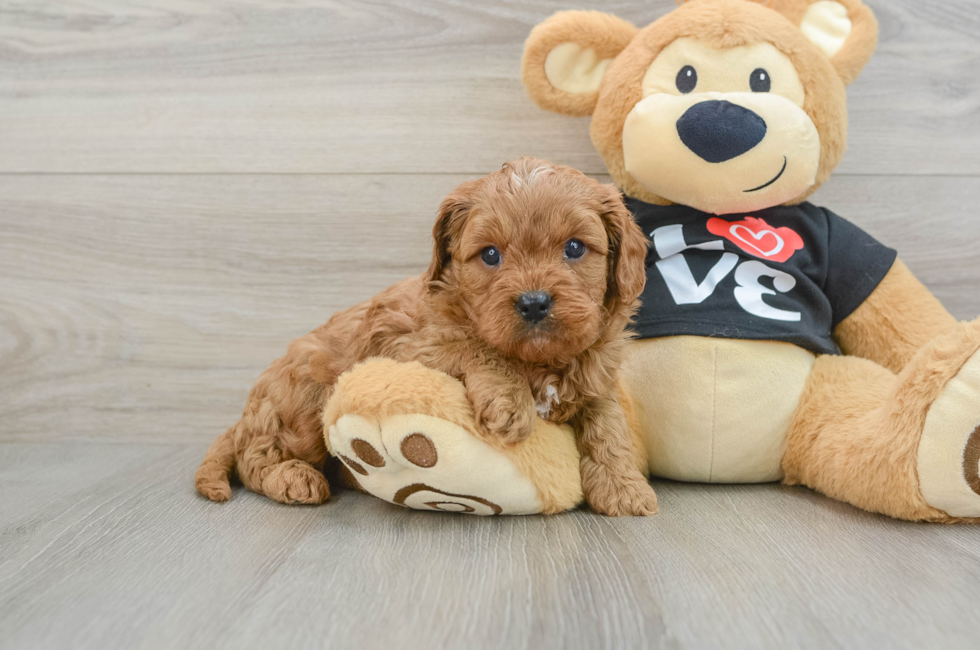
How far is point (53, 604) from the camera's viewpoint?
0.86 metres

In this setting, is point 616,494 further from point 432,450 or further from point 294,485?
point 294,485

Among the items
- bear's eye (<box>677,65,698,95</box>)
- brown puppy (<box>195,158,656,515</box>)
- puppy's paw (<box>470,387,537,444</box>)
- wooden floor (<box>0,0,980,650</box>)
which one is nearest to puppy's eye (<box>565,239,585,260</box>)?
brown puppy (<box>195,158,656,515</box>)

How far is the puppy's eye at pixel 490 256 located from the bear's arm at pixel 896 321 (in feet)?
2.57

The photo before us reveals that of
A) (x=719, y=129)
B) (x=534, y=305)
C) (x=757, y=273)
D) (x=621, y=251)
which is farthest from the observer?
(x=757, y=273)

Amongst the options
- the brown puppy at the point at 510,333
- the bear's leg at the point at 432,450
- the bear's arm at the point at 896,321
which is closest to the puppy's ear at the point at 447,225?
the brown puppy at the point at 510,333

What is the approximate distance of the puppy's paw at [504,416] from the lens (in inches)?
41.0

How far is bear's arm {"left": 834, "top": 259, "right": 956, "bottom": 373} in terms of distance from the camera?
53.3 inches

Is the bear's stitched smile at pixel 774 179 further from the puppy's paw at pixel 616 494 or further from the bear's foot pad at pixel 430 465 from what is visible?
the bear's foot pad at pixel 430 465

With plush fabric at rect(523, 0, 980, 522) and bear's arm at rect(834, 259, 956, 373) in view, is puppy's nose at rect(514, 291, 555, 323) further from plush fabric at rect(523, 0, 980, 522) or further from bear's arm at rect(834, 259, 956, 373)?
bear's arm at rect(834, 259, 956, 373)

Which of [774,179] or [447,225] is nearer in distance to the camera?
[447,225]

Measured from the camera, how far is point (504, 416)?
3.42 feet

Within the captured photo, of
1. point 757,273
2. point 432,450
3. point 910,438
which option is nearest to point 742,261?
point 757,273

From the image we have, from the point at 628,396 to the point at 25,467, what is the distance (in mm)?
1325

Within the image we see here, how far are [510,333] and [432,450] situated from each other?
204 millimetres
